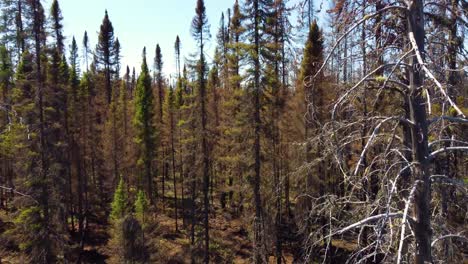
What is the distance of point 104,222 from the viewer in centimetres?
3247

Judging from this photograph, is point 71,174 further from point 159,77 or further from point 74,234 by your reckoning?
point 159,77

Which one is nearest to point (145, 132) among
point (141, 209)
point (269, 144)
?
point (141, 209)

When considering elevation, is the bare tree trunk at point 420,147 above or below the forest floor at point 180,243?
above

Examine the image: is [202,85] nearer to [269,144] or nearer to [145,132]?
[269,144]

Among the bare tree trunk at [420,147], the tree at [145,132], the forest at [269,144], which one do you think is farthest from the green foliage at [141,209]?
the bare tree trunk at [420,147]

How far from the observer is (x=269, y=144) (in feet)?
58.5

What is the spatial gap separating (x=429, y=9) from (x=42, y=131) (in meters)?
16.6

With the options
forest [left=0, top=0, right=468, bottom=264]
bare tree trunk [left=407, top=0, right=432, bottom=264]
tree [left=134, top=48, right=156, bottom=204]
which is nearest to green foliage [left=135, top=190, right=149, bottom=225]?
forest [left=0, top=0, right=468, bottom=264]

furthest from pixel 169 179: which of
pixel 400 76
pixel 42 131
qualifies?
pixel 400 76

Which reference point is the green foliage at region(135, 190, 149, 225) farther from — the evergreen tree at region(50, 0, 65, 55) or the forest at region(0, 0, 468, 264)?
the evergreen tree at region(50, 0, 65, 55)

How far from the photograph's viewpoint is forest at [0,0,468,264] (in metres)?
4.25

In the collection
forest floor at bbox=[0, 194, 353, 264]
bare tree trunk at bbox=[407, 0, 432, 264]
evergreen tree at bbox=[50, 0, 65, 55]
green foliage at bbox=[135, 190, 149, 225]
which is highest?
evergreen tree at bbox=[50, 0, 65, 55]

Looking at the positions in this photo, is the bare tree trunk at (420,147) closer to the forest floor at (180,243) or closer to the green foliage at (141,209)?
the forest floor at (180,243)

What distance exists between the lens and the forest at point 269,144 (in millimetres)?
4246
